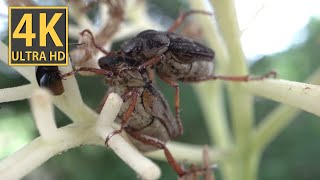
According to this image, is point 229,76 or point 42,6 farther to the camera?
point 229,76

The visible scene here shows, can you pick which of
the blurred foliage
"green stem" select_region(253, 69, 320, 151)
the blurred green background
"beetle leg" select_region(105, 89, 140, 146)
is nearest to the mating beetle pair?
"beetle leg" select_region(105, 89, 140, 146)

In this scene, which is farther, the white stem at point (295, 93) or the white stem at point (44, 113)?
the white stem at point (295, 93)

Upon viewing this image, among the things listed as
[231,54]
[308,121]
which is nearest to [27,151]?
[231,54]

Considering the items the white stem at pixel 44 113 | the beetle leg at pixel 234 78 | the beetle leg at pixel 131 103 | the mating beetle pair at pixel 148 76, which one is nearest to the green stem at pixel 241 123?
the beetle leg at pixel 234 78

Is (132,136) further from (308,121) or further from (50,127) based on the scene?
(308,121)

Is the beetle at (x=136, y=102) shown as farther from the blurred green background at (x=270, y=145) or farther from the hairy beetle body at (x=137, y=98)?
the blurred green background at (x=270, y=145)

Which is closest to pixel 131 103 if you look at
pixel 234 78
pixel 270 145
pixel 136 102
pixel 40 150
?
pixel 136 102

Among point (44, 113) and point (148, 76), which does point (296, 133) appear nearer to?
point (148, 76)
